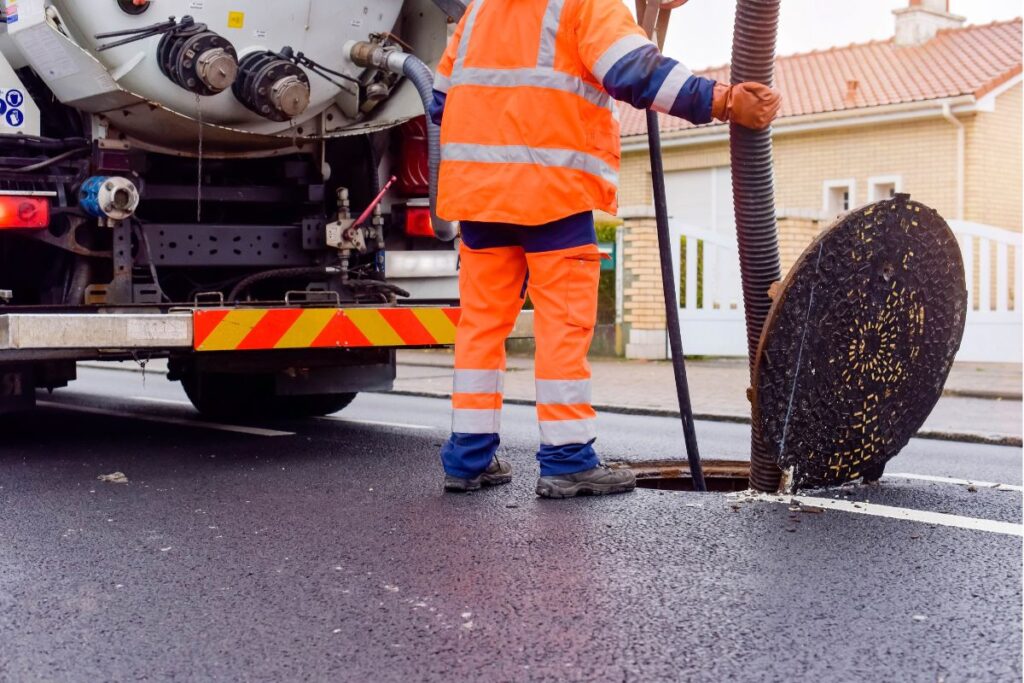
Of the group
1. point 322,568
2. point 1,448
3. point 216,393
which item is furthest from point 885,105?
point 322,568

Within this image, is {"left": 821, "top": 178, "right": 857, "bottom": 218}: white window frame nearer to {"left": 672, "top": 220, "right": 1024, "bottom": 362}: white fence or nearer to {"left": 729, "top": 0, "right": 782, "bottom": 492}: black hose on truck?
{"left": 672, "top": 220, "right": 1024, "bottom": 362}: white fence

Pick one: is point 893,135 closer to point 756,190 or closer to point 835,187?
point 835,187

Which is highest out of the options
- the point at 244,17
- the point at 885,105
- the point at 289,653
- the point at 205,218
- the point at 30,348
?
the point at 885,105

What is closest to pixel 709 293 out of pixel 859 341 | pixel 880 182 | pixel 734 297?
pixel 734 297

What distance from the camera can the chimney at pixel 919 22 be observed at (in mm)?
23094

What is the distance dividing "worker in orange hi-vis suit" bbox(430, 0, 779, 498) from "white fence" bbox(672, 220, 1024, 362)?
30.3ft

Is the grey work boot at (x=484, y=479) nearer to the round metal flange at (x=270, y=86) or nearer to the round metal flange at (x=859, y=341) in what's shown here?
the round metal flange at (x=859, y=341)

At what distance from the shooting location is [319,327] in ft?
18.4

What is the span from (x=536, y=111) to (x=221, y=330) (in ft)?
6.02

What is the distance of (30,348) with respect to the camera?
514cm

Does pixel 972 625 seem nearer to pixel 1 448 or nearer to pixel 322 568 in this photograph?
pixel 322 568

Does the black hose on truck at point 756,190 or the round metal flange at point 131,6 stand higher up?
the round metal flange at point 131,6

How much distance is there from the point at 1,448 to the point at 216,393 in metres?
1.43

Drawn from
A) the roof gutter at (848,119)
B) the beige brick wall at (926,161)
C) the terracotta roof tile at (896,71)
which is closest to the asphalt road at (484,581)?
the roof gutter at (848,119)
